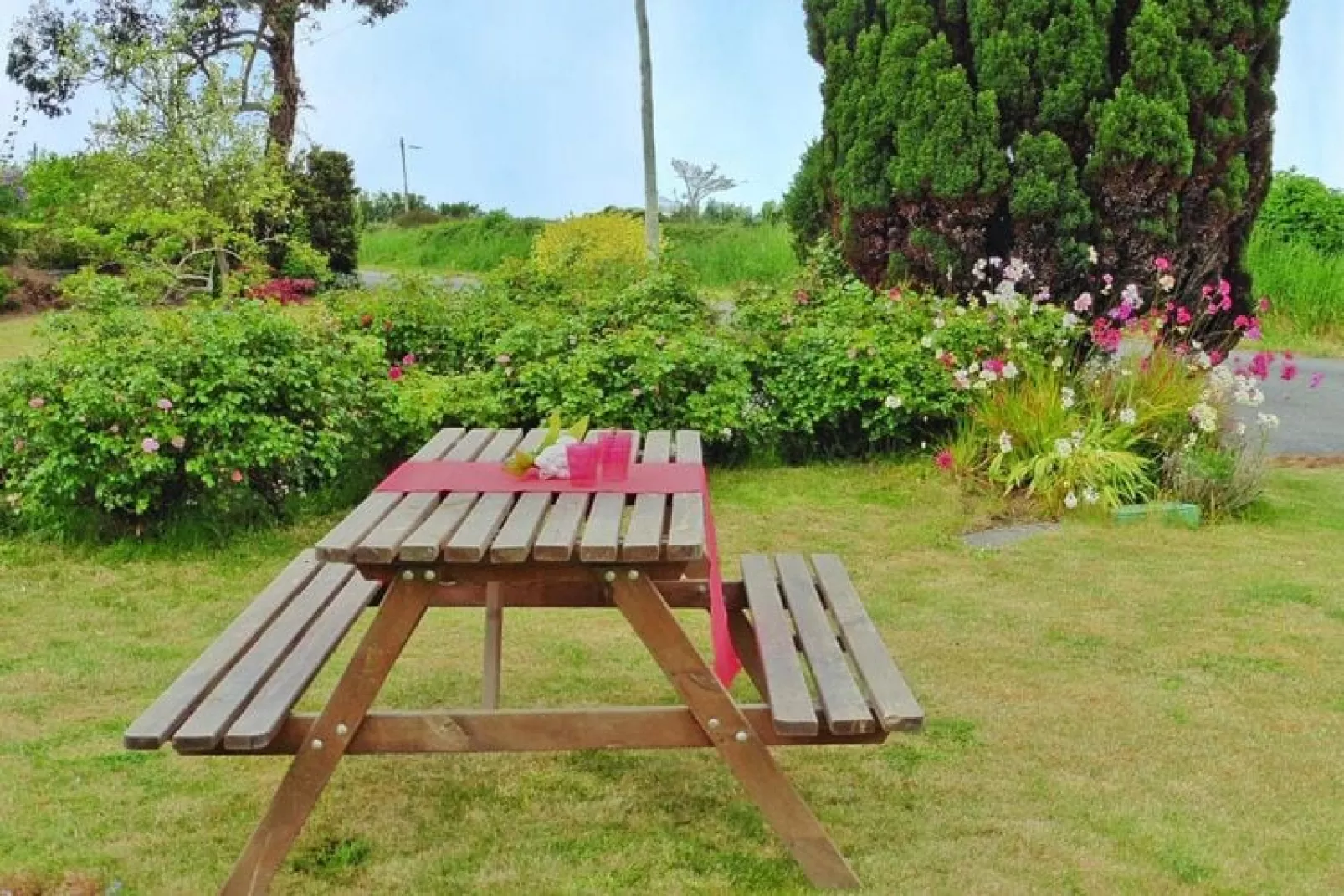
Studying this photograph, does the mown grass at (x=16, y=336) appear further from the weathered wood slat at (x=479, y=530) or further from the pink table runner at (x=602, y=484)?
the weathered wood slat at (x=479, y=530)

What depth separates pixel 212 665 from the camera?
2.95m

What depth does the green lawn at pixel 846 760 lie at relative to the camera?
3016mm

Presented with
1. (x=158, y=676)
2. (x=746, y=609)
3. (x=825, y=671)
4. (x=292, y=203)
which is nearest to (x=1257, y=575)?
(x=746, y=609)

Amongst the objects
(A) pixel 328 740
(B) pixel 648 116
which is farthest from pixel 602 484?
(B) pixel 648 116

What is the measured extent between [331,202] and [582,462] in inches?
782

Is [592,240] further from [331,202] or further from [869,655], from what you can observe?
[869,655]

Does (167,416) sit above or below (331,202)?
below

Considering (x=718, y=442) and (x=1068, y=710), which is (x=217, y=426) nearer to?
(x=718, y=442)

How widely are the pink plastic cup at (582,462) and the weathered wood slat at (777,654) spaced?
1.87 ft

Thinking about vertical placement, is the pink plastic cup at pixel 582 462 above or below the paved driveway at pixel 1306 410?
above

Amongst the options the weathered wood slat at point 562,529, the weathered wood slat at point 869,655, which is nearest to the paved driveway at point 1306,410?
the weathered wood slat at point 869,655

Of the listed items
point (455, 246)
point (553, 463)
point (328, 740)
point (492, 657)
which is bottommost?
point (492, 657)

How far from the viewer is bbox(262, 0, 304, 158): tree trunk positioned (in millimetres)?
23703

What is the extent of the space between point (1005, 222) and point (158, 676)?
19.8 feet
